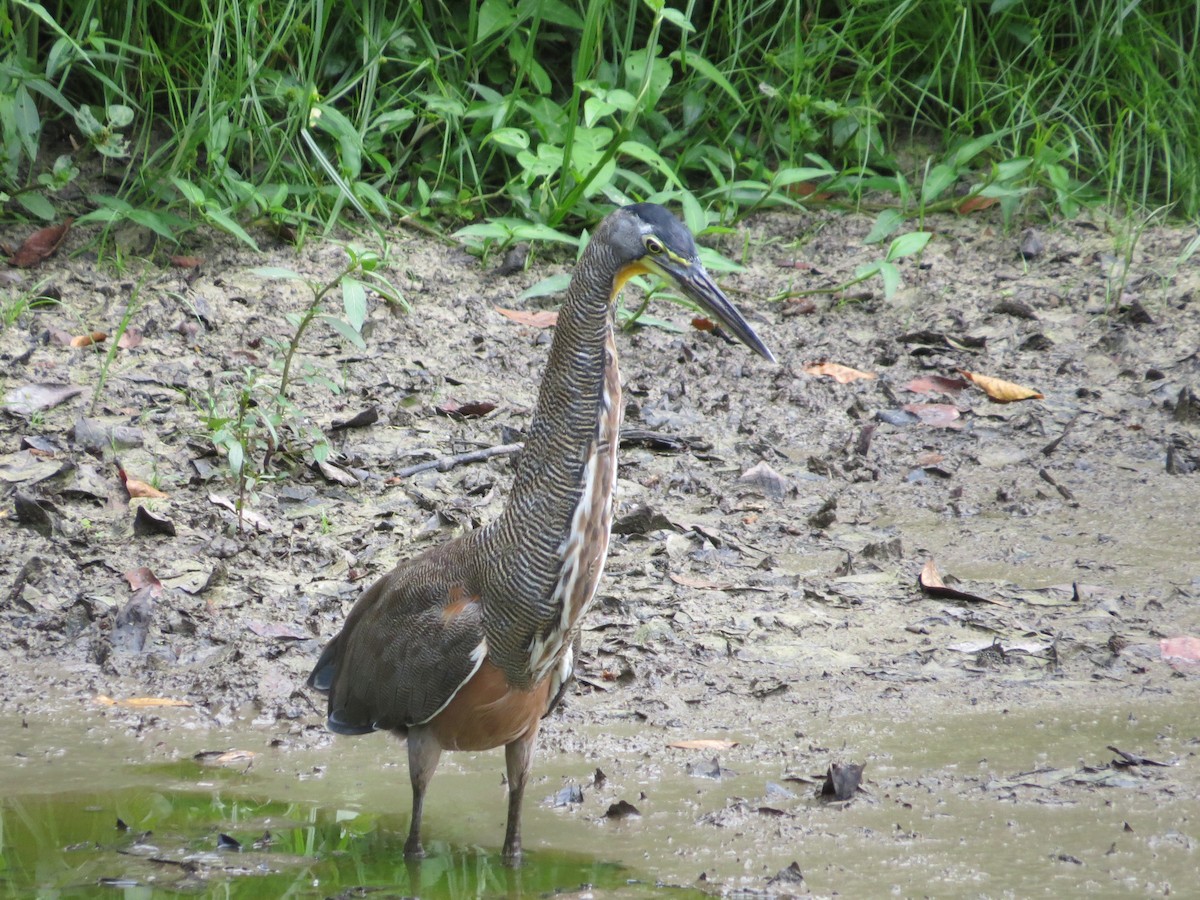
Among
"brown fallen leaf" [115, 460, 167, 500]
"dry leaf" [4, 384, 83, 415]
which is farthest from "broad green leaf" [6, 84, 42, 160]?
"brown fallen leaf" [115, 460, 167, 500]

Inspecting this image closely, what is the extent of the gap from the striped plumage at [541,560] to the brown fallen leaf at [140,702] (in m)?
1.08

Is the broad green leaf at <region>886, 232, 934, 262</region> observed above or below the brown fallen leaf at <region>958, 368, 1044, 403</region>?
above

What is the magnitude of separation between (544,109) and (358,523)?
306 centimetres

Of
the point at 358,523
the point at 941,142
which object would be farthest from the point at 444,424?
the point at 941,142

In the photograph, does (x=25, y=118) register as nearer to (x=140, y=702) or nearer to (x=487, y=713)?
(x=140, y=702)

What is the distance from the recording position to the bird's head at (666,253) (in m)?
3.81

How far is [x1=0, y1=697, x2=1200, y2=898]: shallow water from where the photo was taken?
362 centimetres

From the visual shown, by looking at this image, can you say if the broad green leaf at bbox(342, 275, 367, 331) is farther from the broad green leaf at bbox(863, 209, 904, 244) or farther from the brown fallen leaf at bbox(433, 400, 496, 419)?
the broad green leaf at bbox(863, 209, 904, 244)

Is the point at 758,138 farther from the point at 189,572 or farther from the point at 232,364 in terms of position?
the point at 189,572

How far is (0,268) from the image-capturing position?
23.0 ft

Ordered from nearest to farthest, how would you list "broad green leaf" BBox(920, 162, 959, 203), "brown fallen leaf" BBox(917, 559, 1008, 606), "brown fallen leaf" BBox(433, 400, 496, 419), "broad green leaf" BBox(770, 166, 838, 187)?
1. "brown fallen leaf" BBox(917, 559, 1008, 606)
2. "brown fallen leaf" BBox(433, 400, 496, 419)
3. "broad green leaf" BBox(770, 166, 838, 187)
4. "broad green leaf" BBox(920, 162, 959, 203)

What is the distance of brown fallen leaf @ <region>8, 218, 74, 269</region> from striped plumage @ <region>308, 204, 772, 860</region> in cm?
414

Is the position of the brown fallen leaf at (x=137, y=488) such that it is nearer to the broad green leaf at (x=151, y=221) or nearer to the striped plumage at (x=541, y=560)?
the broad green leaf at (x=151, y=221)

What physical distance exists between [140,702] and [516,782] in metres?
1.52
